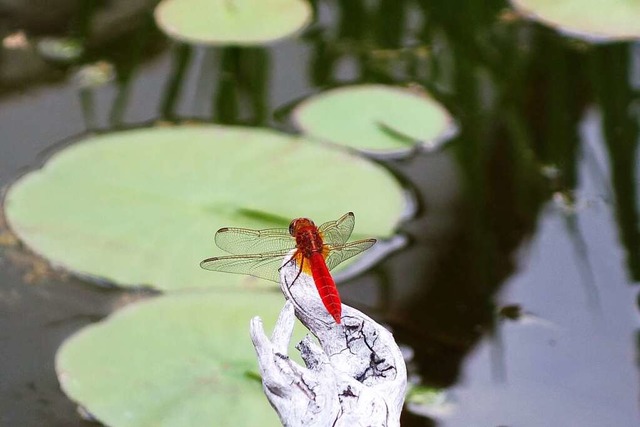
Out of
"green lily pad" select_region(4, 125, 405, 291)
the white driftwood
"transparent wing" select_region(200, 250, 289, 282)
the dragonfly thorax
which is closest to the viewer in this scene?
the white driftwood

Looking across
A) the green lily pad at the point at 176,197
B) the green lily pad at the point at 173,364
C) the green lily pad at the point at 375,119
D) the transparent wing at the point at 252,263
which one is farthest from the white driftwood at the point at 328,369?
the green lily pad at the point at 375,119

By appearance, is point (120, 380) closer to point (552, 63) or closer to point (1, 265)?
point (1, 265)

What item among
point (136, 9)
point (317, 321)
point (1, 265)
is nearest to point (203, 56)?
point (136, 9)

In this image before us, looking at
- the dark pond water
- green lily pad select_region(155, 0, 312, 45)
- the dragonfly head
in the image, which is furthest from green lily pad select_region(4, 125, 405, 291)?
→ the dragonfly head

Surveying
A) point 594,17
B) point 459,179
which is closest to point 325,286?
point 459,179

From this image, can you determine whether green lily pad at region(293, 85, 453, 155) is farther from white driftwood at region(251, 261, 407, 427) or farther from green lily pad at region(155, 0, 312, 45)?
white driftwood at region(251, 261, 407, 427)

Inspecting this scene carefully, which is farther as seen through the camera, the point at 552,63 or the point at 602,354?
the point at 552,63
